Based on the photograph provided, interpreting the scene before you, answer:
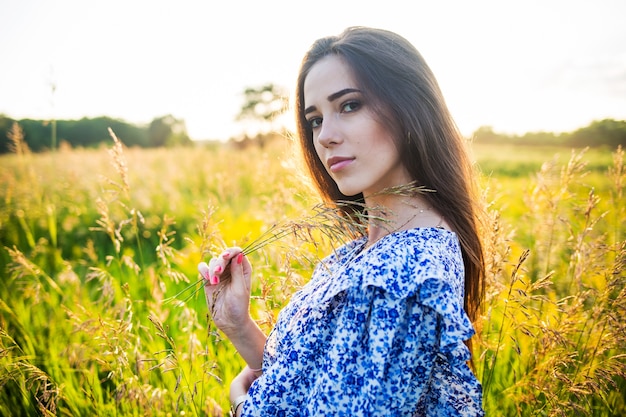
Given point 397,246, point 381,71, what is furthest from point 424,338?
point 381,71

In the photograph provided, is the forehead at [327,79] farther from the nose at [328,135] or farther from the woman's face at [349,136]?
the nose at [328,135]

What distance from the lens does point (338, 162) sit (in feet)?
5.22

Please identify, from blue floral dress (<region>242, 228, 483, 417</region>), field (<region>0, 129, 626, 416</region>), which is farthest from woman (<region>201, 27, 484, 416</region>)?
field (<region>0, 129, 626, 416</region>)

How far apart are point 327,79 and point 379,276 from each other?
87 cm

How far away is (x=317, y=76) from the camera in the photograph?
5.53 feet

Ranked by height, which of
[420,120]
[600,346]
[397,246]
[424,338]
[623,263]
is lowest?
[600,346]

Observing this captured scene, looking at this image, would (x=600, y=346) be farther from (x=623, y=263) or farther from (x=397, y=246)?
(x=397, y=246)

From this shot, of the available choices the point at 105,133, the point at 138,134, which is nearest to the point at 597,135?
the point at 105,133

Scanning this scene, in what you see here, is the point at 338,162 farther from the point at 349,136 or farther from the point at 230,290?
the point at 230,290

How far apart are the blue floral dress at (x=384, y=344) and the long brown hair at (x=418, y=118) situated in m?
0.29

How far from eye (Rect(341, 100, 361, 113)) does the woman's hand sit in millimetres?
720

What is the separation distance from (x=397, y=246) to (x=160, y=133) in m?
46.5

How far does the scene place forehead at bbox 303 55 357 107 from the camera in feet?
5.28

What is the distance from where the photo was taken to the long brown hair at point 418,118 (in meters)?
1.60
